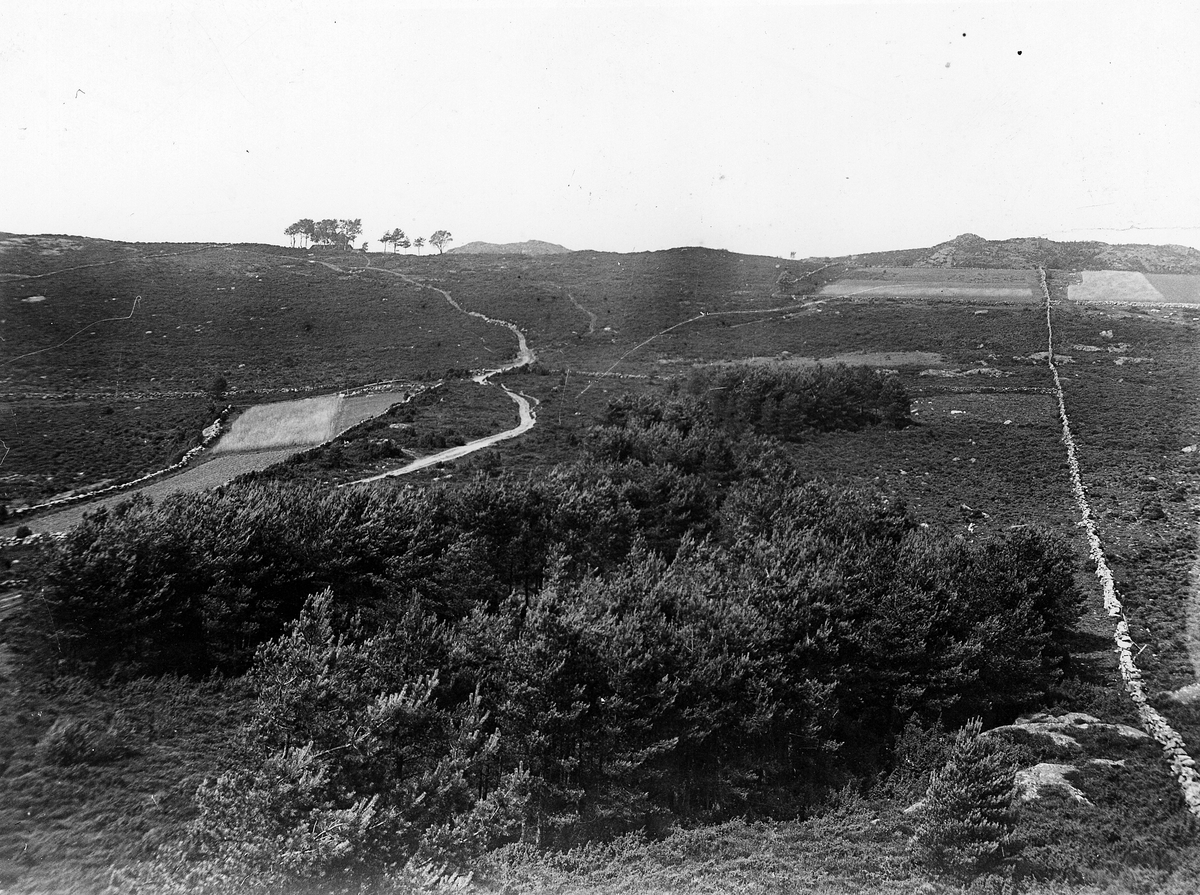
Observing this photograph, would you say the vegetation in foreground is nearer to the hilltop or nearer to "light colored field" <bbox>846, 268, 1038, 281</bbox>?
the hilltop

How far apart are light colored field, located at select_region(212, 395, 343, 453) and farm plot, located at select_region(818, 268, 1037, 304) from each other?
6428 centimetres

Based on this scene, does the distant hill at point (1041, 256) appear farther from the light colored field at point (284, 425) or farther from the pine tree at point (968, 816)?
the pine tree at point (968, 816)

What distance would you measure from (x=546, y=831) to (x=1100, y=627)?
18.6 meters

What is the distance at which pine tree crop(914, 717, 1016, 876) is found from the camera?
37.6 feet

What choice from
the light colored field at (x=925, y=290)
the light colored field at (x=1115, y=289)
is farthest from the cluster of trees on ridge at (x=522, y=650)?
the light colored field at (x=1115, y=289)

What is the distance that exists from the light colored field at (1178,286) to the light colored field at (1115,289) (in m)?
0.75

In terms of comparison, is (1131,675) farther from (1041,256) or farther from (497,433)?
(1041,256)

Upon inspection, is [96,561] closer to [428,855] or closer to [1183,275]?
[428,855]

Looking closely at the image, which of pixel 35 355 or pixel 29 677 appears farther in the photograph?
pixel 35 355

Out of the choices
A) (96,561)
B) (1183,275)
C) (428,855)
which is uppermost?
(1183,275)

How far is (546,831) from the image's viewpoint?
489 inches

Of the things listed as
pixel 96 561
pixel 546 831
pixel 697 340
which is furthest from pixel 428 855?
pixel 697 340

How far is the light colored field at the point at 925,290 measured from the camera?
80.4 metres

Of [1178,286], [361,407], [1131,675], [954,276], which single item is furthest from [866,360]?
[1178,286]
